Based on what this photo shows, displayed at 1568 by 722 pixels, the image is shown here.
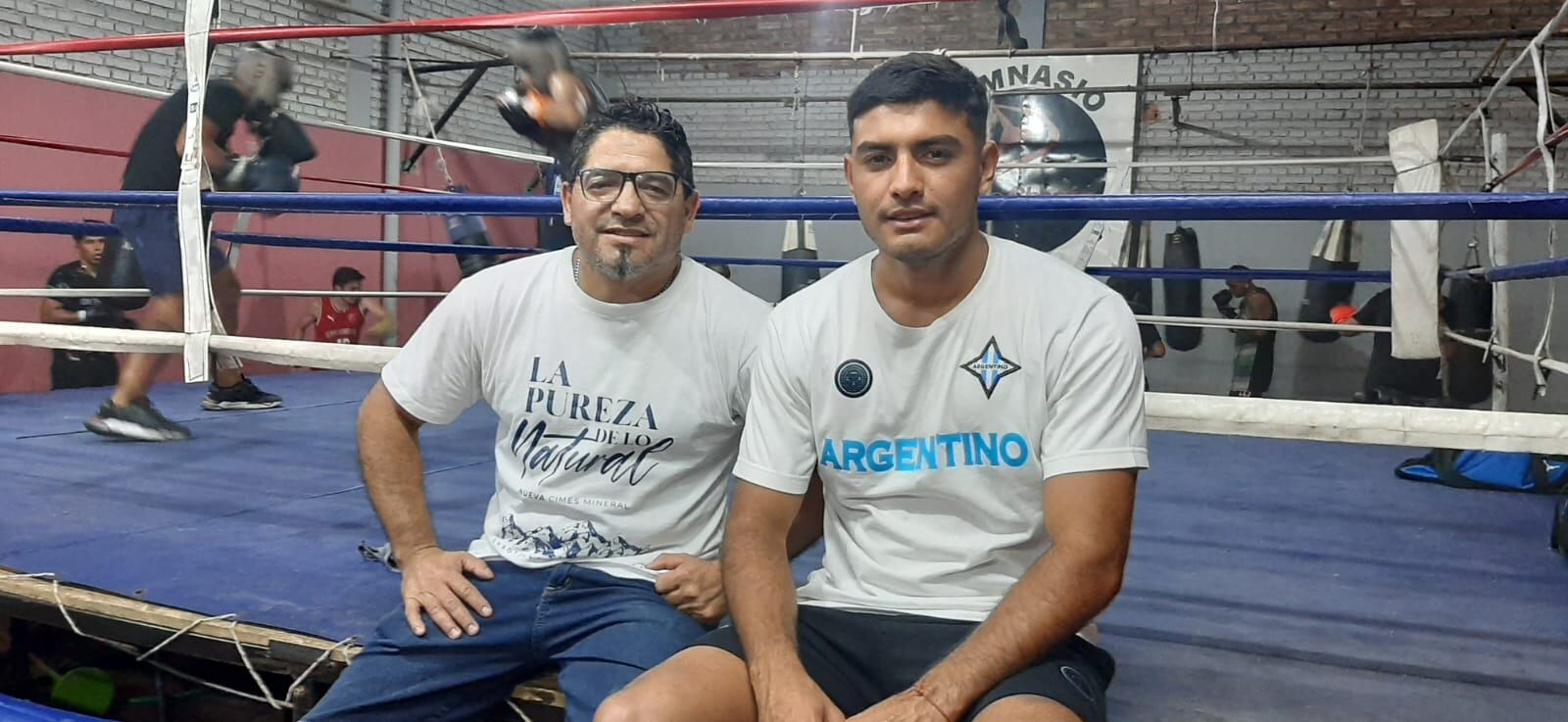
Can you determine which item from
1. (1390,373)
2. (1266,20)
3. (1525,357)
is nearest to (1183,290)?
(1390,373)

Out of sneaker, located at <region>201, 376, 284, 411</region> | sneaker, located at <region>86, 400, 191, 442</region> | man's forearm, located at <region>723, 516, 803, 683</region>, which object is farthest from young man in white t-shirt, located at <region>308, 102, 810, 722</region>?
sneaker, located at <region>201, 376, 284, 411</region>

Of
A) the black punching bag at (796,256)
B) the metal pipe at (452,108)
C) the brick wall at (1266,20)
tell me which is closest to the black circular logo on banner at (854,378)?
the black punching bag at (796,256)

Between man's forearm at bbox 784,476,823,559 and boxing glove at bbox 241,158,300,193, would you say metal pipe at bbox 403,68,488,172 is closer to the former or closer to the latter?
boxing glove at bbox 241,158,300,193

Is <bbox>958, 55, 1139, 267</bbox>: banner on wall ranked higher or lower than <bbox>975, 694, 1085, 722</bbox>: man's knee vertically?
higher

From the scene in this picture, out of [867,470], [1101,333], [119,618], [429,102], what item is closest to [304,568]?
[119,618]

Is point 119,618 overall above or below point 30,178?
below

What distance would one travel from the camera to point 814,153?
747cm

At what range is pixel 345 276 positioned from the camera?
586 centimetres

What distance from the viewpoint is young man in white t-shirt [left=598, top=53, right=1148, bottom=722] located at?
3.31 ft

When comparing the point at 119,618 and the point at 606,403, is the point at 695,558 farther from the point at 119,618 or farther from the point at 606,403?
the point at 119,618

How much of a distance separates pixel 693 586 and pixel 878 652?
0.80ft

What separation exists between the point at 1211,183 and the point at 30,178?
6.44 meters

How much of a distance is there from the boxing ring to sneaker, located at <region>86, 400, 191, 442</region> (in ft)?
0.17

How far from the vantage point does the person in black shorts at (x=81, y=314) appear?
4484 mm
